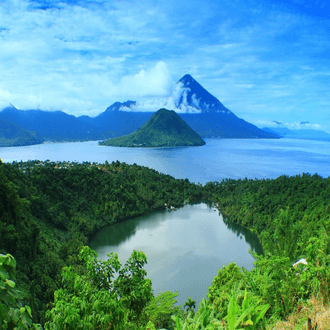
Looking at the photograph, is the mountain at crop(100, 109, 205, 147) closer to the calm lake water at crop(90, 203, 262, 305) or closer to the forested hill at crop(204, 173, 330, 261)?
the forested hill at crop(204, 173, 330, 261)

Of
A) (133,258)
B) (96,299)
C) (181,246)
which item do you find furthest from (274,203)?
(96,299)

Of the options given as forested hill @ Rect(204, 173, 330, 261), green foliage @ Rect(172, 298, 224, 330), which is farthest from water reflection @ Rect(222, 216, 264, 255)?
green foliage @ Rect(172, 298, 224, 330)

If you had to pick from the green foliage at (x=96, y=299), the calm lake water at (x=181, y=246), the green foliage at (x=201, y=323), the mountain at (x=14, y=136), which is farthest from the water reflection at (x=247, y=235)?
the mountain at (x=14, y=136)

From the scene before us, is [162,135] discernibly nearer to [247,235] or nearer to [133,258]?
[247,235]

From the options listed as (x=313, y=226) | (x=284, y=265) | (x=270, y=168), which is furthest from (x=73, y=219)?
(x=270, y=168)

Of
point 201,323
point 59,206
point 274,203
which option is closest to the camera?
point 201,323
